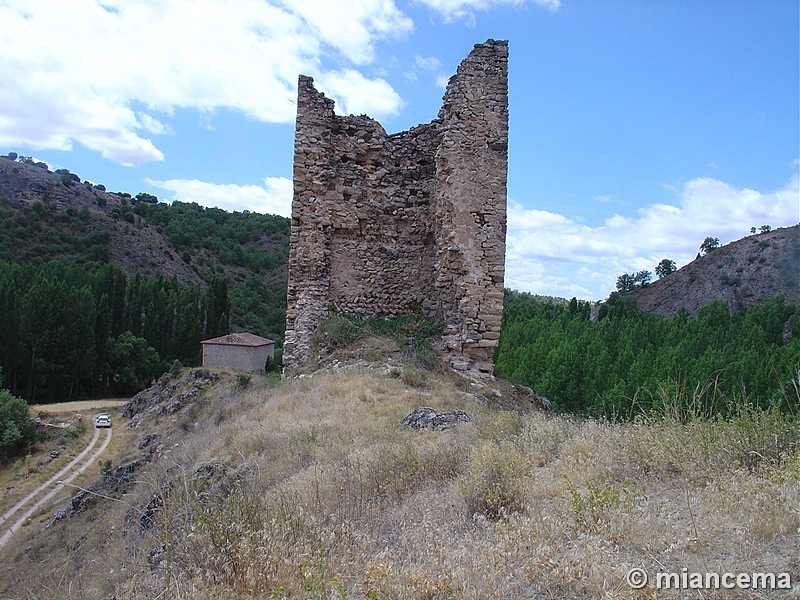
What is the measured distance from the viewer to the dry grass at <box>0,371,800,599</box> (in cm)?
263

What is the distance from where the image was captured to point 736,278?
68438 millimetres

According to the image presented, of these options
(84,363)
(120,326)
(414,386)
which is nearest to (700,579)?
(414,386)

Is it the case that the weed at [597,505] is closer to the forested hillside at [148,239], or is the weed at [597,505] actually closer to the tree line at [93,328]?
the tree line at [93,328]

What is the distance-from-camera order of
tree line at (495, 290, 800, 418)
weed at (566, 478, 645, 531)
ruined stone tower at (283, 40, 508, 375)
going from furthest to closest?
tree line at (495, 290, 800, 418)
ruined stone tower at (283, 40, 508, 375)
weed at (566, 478, 645, 531)

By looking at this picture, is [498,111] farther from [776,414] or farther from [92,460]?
[92,460]

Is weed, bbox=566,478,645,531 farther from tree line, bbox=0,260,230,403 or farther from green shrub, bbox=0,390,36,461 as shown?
tree line, bbox=0,260,230,403

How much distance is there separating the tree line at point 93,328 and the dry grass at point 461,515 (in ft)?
109

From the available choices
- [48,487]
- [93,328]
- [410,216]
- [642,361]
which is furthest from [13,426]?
[642,361]

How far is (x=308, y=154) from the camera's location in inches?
416

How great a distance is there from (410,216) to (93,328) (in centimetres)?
3282

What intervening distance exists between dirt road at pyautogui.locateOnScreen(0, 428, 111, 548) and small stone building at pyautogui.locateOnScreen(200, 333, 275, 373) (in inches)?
389

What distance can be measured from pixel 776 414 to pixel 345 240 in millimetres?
7951

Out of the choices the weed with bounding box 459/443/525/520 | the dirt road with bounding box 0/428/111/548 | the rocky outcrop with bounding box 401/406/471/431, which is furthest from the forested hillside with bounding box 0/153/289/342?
the weed with bounding box 459/443/525/520

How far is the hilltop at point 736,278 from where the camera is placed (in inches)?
2549
